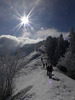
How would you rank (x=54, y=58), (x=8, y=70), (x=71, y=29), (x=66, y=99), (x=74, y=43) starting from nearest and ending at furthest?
(x=66, y=99) < (x=8, y=70) < (x=74, y=43) < (x=71, y=29) < (x=54, y=58)

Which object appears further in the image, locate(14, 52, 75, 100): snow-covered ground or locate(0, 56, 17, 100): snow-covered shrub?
locate(0, 56, 17, 100): snow-covered shrub

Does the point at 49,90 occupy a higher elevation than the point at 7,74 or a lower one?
lower

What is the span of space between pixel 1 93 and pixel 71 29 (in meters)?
35.2

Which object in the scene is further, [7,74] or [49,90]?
[7,74]

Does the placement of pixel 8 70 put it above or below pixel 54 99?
above

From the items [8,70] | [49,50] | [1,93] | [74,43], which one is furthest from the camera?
[49,50]

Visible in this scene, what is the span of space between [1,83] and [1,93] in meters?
1.32

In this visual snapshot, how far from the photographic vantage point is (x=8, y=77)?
43.1ft

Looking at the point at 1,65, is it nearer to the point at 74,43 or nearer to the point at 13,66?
the point at 13,66

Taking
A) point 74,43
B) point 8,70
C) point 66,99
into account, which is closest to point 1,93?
point 8,70

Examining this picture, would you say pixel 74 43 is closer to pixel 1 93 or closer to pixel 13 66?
pixel 13 66

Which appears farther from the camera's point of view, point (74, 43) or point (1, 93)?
point (74, 43)

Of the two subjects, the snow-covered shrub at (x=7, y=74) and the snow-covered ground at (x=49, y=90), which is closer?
the snow-covered ground at (x=49, y=90)

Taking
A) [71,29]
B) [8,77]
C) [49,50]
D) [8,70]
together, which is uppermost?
[71,29]
